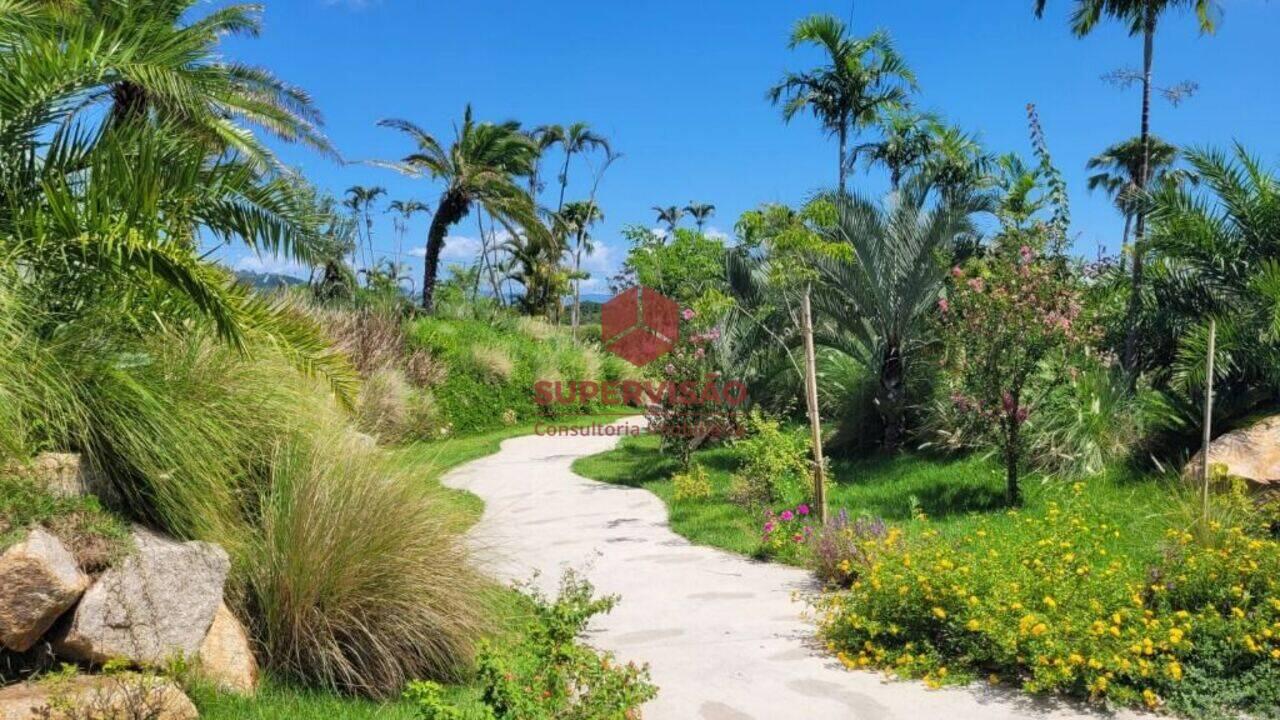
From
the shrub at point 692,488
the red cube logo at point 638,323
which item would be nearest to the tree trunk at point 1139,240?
the shrub at point 692,488

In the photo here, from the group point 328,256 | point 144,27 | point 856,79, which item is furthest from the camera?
point 856,79

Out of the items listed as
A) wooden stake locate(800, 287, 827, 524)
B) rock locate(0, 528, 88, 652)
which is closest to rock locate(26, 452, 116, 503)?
rock locate(0, 528, 88, 652)

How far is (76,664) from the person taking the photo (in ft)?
10.9

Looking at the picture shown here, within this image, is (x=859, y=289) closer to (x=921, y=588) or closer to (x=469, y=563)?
(x=921, y=588)

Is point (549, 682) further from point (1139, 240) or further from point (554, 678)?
point (1139, 240)

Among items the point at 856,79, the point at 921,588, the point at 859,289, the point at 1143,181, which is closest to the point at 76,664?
the point at 921,588

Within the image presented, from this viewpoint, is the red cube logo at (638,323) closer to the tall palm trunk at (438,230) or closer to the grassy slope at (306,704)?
the tall palm trunk at (438,230)

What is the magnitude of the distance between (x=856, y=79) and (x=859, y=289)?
5.34 m

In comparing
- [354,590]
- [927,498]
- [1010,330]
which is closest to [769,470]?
[927,498]

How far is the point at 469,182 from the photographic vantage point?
22.6m

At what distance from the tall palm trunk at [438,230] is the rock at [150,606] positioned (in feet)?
63.5

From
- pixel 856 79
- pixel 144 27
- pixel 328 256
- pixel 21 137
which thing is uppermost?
pixel 856 79

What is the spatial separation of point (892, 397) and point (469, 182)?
14861 mm

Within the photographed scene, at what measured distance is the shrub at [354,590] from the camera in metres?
4.08
